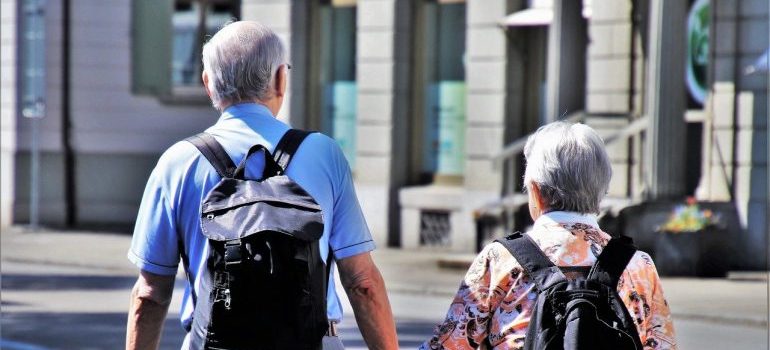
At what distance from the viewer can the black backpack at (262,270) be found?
3.69m

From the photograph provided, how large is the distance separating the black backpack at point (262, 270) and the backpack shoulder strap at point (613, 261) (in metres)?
0.67

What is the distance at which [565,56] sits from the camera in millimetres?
19812

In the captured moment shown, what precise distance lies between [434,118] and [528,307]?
18.3 metres

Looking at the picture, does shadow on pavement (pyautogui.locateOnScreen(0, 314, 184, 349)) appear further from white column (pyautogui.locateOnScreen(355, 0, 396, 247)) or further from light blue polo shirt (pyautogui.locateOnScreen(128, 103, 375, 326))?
white column (pyautogui.locateOnScreen(355, 0, 396, 247))

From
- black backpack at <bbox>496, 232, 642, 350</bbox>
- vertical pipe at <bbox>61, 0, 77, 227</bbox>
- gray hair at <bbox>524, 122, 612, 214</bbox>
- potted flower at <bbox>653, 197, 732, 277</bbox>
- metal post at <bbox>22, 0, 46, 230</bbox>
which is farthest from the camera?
vertical pipe at <bbox>61, 0, 77, 227</bbox>

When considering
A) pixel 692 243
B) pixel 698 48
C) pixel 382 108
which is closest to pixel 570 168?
pixel 692 243

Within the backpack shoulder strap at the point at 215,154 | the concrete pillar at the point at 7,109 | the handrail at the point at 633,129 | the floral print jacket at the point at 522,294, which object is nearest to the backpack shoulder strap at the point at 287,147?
the backpack shoulder strap at the point at 215,154

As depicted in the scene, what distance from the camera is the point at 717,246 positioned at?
17719mm

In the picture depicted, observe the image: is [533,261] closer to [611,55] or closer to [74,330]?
[74,330]

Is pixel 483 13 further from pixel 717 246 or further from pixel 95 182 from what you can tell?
pixel 95 182

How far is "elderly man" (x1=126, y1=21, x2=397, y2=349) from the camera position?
3.99m

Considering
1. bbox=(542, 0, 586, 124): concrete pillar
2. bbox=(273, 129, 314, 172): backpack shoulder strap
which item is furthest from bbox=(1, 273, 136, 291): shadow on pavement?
bbox=(273, 129, 314, 172): backpack shoulder strap

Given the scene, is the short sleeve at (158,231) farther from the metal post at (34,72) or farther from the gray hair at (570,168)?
the metal post at (34,72)

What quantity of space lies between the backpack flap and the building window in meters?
22.1
